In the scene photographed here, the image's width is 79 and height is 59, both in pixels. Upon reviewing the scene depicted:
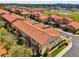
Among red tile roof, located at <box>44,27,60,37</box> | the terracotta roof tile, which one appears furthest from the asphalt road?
the terracotta roof tile

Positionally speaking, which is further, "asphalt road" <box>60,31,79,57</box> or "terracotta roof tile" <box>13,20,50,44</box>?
"asphalt road" <box>60,31,79,57</box>

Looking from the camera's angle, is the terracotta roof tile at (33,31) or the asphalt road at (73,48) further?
the asphalt road at (73,48)

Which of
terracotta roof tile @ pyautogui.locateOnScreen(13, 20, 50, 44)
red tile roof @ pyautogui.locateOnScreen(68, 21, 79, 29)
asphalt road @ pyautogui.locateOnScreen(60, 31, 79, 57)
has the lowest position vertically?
asphalt road @ pyautogui.locateOnScreen(60, 31, 79, 57)

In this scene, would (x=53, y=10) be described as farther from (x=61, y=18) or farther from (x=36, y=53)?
(x=36, y=53)

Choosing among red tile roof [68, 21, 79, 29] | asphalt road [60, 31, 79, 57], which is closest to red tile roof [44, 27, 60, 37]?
asphalt road [60, 31, 79, 57]

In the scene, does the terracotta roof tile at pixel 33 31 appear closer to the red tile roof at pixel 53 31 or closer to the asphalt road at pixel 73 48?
the red tile roof at pixel 53 31

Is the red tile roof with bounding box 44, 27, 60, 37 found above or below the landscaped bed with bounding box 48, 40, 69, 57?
above

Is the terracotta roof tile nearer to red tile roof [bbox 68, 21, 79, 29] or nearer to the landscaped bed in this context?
the landscaped bed

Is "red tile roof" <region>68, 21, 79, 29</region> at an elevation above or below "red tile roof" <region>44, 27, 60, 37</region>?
above

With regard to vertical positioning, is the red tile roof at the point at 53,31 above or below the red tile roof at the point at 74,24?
below

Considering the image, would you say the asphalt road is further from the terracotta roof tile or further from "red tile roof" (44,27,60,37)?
the terracotta roof tile

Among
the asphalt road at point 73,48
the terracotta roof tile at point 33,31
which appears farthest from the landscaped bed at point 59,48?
the terracotta roof tile at point 33,31
